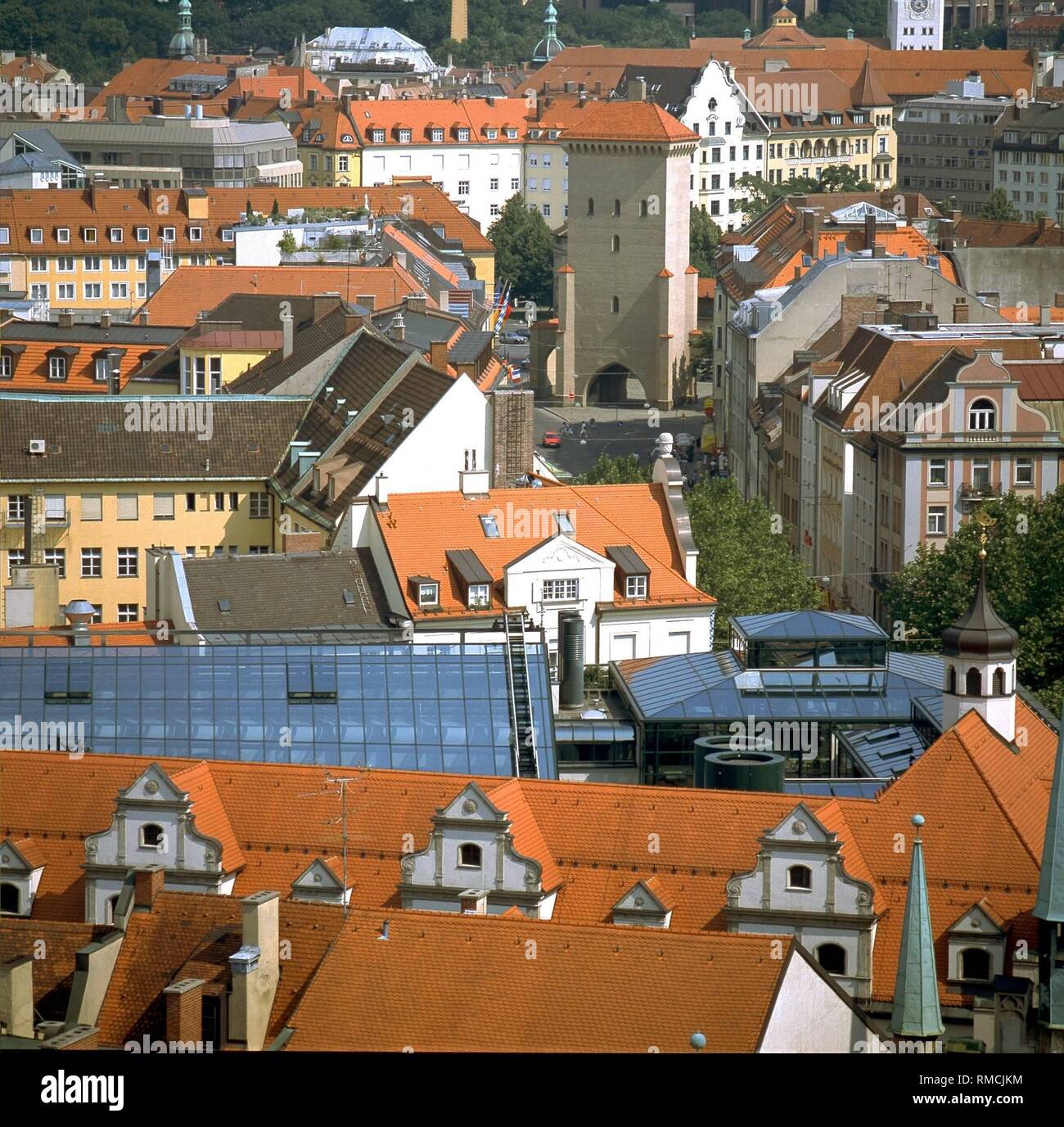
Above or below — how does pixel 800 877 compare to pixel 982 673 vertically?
below

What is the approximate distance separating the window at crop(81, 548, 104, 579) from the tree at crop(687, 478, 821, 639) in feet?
45.3

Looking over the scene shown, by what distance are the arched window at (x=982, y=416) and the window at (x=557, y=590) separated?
2130 cm

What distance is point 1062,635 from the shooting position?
57.1 m

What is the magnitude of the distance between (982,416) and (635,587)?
20.0 metres

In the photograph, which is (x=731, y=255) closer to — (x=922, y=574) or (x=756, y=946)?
(x=922, y=574)

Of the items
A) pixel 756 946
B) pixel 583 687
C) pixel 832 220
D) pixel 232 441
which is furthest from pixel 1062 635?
pixel 832 220

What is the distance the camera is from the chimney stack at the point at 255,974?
28.2m

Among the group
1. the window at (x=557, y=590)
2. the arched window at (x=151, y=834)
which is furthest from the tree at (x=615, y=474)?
the arched window at (x=151, y=834)

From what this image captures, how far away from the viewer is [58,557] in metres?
61.9

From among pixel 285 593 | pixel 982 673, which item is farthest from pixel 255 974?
pixel 285 593

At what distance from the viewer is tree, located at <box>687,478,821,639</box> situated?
6247cm

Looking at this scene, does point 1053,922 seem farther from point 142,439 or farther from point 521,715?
point 142,439

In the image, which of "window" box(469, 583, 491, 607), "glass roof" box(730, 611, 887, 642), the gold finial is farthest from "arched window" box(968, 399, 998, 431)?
"glass roof" box(730, 611, 887, 642)
